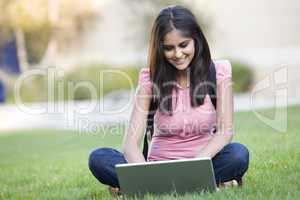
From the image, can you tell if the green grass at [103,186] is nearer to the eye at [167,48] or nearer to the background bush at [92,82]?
the eye at [167,48]

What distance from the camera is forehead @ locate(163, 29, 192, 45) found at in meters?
3.76

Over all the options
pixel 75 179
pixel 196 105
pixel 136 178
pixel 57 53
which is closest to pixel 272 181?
pixel 196 105

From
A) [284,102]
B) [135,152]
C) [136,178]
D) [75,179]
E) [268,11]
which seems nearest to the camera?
[136,178]

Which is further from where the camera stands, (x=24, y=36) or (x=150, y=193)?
(x=24, y=36)

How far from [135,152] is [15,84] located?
15971 millimetres

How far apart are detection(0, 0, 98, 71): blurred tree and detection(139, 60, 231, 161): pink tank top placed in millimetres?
16665

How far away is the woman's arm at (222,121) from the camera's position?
3.80 m

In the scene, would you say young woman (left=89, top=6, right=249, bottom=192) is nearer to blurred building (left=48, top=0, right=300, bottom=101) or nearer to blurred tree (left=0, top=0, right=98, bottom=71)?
blurred building (left=48, top=0, right=300, bottom=101)

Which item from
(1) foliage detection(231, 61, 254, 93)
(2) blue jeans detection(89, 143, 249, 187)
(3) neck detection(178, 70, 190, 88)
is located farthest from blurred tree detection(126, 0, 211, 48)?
(2) blue jeans detection(89, 143, 249, 187)

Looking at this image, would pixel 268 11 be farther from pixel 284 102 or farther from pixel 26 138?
pixel 26 138

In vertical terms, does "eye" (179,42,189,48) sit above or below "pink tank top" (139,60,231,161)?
above

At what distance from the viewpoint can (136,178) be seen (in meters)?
3.59

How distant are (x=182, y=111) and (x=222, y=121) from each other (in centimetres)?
25

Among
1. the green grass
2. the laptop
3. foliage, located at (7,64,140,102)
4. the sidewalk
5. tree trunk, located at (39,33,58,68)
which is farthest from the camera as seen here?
tree trunk, located at (39,33,58,68)
